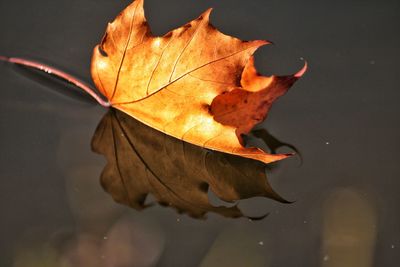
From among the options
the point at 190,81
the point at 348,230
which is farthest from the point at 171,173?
the point at 348,230

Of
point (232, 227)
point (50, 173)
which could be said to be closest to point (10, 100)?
point (50, 173)

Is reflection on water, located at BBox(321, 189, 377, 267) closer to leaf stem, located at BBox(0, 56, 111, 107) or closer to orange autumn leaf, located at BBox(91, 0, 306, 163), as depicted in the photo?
orange autumn leaf, located at BBox(91, 0, 306, 163)

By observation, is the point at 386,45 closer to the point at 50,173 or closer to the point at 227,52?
the point at 227,52

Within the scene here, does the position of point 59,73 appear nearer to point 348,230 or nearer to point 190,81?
point 190,81

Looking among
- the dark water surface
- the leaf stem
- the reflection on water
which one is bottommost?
the reflection on water

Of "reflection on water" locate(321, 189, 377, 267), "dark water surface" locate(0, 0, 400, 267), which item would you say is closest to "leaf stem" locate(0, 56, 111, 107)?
"dark water surface" locate(0, 0, 400, 267)

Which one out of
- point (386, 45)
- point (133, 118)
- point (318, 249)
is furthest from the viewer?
point (386, 45)
